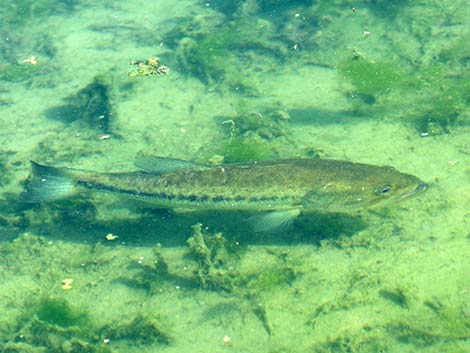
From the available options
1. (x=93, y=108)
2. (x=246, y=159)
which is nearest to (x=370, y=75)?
(x=246, y=159)

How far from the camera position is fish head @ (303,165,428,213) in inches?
223

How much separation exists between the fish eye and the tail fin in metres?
3.75

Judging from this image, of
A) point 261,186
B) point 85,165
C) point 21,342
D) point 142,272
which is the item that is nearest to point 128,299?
point 142,272

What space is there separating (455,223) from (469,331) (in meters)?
1.49

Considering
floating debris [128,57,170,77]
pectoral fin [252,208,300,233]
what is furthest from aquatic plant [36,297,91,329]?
floating debris [128,57,170,77]

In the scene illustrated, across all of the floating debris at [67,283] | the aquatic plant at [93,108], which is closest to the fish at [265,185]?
the floating debris at [67,283]

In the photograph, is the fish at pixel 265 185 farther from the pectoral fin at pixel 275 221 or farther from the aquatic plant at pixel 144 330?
the aquatic plant at pixel 144 330

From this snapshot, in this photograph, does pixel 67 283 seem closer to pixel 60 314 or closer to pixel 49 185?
pixel 60 314

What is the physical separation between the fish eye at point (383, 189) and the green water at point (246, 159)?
0.61 metres

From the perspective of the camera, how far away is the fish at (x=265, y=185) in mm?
5746

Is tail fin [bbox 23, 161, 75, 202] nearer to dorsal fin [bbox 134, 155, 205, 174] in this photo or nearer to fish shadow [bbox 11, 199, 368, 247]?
fish shadow [bbox 11, 199, 368, 247]

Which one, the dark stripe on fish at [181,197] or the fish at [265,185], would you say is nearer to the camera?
the fish at [265,185]

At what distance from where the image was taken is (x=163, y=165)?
645cm

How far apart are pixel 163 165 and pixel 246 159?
63.2 inches
